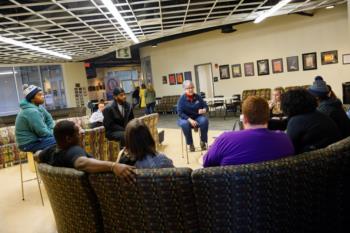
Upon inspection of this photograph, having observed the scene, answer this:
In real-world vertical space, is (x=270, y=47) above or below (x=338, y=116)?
above

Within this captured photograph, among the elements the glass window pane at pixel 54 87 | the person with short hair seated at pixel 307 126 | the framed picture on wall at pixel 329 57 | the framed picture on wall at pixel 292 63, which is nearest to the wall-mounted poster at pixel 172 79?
the glass window pane at pixel 54 87

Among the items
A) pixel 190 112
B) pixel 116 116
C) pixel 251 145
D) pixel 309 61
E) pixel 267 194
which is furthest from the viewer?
pixel 309 61

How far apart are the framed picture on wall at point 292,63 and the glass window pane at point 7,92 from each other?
38.4ft

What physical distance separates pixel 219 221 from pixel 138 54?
16015mm

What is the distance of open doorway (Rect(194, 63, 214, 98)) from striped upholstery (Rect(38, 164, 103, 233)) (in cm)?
1191

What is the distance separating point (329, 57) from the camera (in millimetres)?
10211

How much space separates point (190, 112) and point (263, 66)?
23.4 feet

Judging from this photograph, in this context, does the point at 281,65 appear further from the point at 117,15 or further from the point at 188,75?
the point at 117,15

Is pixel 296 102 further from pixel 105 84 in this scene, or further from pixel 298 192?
pixel 105 84

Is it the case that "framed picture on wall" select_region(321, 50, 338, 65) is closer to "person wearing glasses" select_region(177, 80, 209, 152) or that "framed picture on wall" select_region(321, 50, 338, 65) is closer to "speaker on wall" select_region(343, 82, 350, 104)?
"speaker on wall" select_region(343, 82, 350, 104)

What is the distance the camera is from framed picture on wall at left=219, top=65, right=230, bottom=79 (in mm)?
12686

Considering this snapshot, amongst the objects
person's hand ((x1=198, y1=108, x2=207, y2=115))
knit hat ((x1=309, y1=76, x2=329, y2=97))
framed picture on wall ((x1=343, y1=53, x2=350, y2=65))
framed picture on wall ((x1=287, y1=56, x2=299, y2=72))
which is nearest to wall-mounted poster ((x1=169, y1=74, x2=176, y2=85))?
framed picture on wall ((x1=287, y1=56, x2=299, y2=72))

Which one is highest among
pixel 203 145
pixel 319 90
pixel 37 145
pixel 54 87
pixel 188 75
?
pixel 54 87

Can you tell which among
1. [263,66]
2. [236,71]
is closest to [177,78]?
[236,71]
